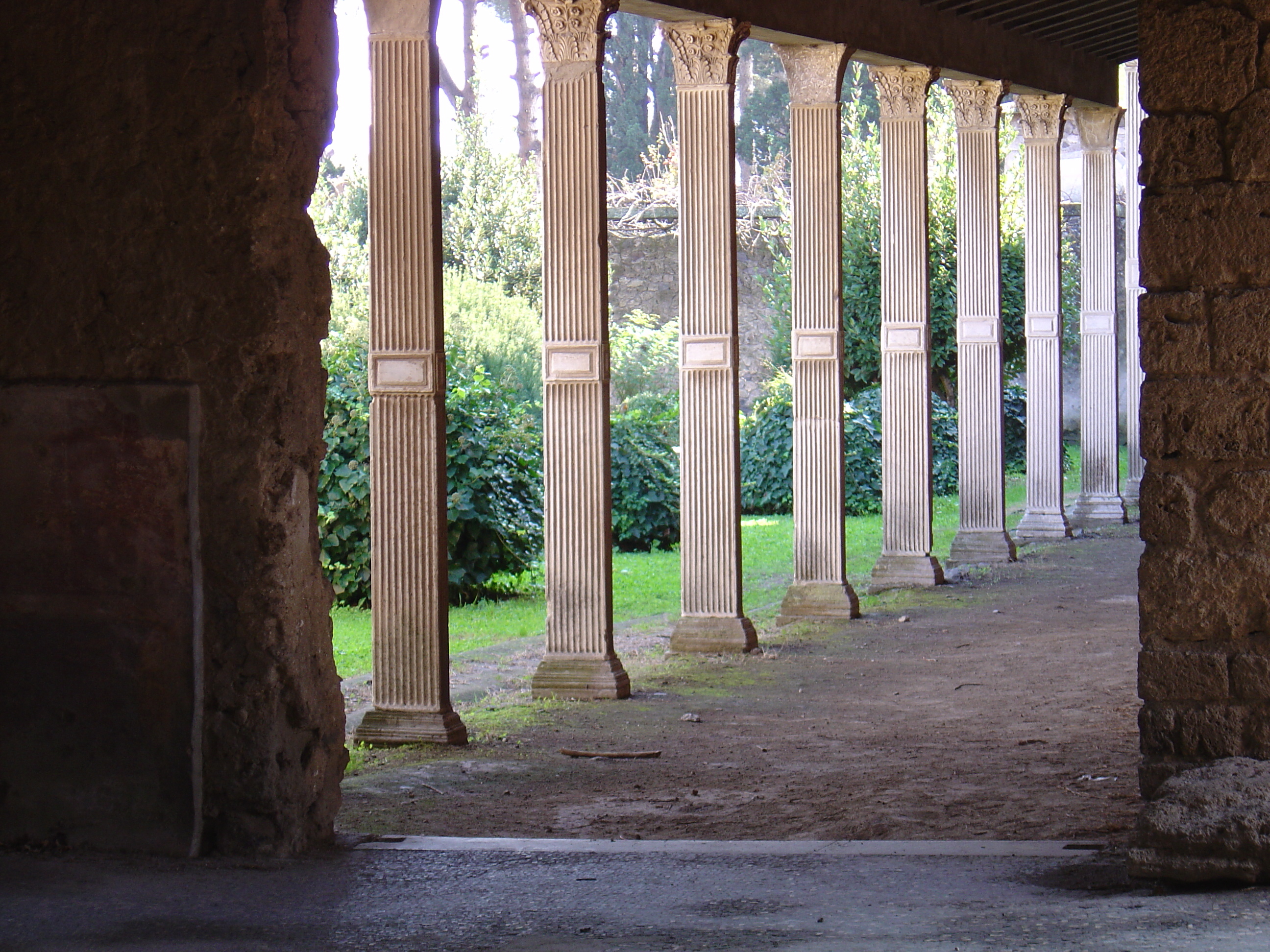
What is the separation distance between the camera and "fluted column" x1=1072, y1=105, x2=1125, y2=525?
61.0 feet

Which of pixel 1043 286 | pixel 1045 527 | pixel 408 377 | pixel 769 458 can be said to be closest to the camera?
pixel 408 377

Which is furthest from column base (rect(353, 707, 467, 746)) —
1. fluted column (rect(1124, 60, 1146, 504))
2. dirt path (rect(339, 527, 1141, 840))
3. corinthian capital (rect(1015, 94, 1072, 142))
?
fluted column (rect(1124, 60, 1146, 504))

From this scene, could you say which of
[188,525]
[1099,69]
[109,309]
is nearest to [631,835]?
[188,525]

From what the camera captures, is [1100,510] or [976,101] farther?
[1100,510]

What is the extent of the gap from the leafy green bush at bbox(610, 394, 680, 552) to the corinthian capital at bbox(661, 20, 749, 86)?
21.3ft

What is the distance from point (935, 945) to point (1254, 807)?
1.05m

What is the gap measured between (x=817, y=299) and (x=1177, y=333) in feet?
25.1

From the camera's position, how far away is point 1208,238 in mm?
4328

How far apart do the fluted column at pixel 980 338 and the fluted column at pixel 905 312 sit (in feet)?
5.91

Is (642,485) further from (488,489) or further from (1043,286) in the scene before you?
(1043,286)

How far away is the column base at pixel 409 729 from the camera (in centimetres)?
755

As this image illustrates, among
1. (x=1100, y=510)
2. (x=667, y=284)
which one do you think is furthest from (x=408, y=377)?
(x=667, y=284)

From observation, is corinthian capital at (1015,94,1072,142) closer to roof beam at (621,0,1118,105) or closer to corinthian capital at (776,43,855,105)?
roof beam at (621,0,1118,105)

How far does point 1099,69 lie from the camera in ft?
57.3
